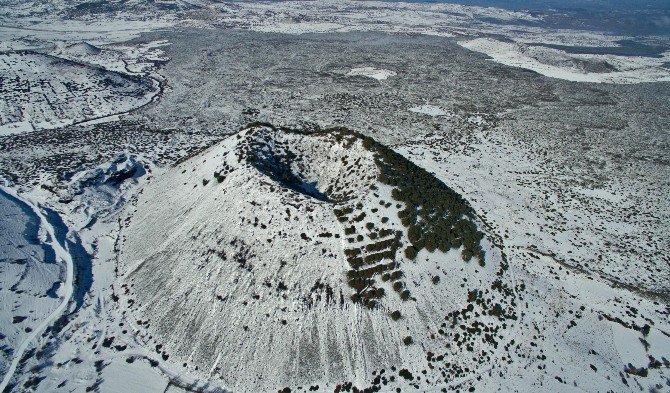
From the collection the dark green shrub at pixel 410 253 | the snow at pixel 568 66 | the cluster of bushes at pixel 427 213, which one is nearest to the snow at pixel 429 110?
the cluster of bushes at pixel 427 213

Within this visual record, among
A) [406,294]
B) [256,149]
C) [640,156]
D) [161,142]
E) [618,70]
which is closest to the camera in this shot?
[406,294]

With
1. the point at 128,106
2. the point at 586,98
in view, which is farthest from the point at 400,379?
the point at 586,98

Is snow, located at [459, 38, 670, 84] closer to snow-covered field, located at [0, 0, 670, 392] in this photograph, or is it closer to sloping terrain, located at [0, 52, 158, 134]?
snow-covered field, located at [0, 0, 670, 392]

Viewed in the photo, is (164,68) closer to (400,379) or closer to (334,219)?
(334,219)

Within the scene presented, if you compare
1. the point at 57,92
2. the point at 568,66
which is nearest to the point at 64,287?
the point at 57,92

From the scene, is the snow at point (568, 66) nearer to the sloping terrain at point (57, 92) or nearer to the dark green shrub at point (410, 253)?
the dark green shrub at point (410, 253)

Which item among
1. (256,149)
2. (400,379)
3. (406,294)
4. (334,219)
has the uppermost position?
(256,149)

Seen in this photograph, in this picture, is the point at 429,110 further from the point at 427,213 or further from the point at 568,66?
the point at 568,66
